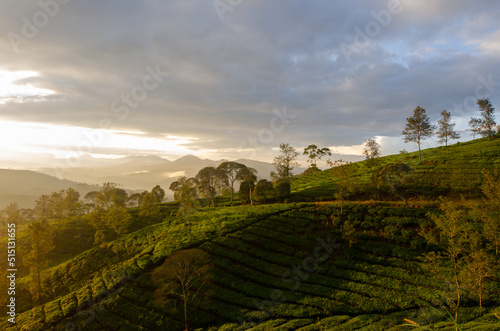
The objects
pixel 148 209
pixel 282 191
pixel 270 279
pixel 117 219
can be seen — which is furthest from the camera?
pixel 282 191

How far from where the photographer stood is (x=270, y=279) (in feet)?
144

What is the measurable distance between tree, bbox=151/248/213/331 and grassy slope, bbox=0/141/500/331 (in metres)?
1.66

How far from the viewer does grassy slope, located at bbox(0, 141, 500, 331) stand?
35938 millimetres

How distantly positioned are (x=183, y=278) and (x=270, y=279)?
13774 millimetres

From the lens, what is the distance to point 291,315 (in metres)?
36.7

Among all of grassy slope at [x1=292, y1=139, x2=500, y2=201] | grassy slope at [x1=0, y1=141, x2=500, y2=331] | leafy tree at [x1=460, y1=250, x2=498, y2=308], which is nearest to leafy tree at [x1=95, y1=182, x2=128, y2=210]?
grassy slope at [x1=0, y1=141, x2=500, y2=331]

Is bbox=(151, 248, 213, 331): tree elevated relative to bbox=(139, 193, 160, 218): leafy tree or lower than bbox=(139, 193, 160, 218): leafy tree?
lower

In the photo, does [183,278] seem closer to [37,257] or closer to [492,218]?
[37,257]

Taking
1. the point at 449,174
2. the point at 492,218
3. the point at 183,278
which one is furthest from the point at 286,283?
the point at 449,174

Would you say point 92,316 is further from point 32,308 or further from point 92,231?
point 92,231

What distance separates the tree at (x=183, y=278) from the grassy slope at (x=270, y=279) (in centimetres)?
166

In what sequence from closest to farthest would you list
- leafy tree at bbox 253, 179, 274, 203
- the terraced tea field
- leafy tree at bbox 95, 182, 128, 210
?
the terraced tea field, leafy tree at bbox 253, 179, 274, 203, leafy tree at bbox 95, 182, 128, 210

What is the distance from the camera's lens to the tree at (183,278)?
41250mm

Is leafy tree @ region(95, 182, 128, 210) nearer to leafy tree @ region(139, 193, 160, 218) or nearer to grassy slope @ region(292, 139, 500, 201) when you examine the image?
leafy tree @ region(139, 193, 160, 218)
